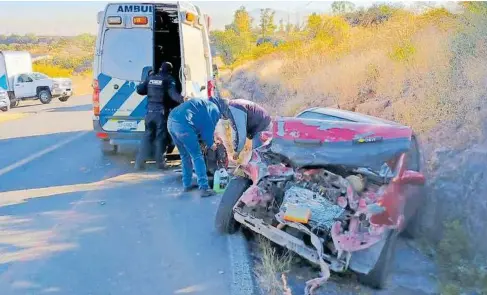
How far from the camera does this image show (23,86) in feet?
87.3

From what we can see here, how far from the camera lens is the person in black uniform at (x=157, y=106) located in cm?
870

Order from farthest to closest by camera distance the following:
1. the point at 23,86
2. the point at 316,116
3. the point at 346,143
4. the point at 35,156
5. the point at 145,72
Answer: the point at 23,86, the point at 35,156, the point at 145,72, the point at 316,116, the point at 346,143

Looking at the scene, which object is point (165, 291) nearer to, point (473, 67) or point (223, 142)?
point (223, 142)

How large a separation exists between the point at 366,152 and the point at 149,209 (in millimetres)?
2909

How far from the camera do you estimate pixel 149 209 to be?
6.67 metres

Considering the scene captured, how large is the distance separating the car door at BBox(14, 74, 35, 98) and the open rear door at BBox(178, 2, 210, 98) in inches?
744

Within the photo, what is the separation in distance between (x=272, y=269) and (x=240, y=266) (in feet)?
1.31

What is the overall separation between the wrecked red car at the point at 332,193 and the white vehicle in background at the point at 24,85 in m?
23.6

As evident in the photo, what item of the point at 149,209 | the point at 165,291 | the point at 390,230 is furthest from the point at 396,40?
the point at 165,291

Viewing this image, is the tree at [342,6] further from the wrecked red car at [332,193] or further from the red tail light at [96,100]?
the wrecked red car at [332,193]

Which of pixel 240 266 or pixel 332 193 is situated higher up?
pixel 332 193

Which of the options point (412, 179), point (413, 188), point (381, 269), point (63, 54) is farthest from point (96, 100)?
point (63, 54)

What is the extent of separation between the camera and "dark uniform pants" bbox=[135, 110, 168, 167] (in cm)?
877

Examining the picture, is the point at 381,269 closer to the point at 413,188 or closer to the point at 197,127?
the point at 413,188
